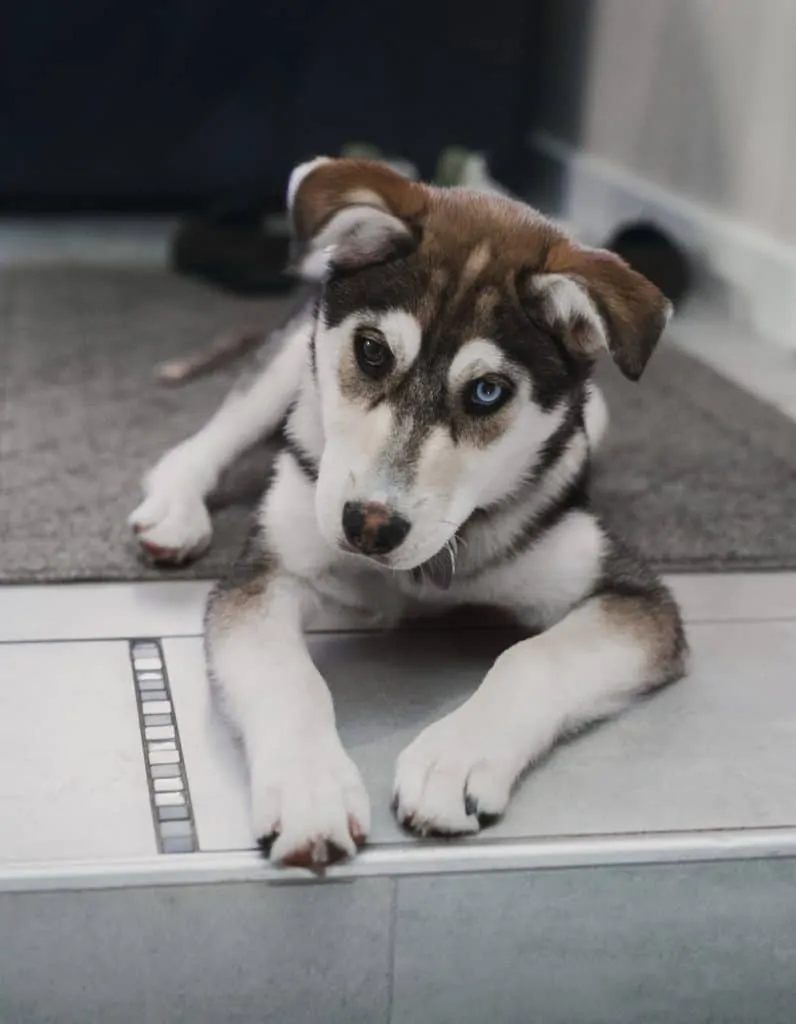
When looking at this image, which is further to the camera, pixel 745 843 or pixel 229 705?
pixel 229 705

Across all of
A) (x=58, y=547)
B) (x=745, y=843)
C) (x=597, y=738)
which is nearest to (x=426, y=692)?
(x=597, y=738)

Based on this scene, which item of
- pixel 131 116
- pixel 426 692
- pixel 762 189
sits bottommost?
pixel 131 116

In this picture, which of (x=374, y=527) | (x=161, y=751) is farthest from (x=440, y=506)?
(x=161, y=751)

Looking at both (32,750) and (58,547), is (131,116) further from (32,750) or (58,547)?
(32,750)

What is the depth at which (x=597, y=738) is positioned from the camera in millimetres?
1675

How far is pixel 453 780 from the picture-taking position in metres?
1.46

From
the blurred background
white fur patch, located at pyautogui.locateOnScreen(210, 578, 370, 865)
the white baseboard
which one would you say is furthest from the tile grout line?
the blurred background

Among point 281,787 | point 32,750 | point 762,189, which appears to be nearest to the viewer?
A: point 281,787

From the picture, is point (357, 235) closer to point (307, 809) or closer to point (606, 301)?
point (606, 301)

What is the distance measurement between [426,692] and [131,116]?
337cm

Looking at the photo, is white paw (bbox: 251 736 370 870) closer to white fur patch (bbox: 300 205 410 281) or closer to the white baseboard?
white fur patch (bbox: 300 205 410 281)

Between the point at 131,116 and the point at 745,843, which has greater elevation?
the point at 745,843

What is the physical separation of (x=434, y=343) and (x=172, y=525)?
0.70 m

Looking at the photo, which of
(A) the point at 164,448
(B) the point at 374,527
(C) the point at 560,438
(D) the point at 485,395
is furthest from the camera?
(A) the point at 164,448
